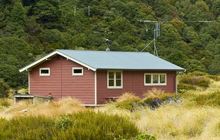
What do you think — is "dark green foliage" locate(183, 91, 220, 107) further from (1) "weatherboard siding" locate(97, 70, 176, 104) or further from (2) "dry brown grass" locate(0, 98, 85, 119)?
(1) "weatherboard siding" locate(97, 70, 176, 104)

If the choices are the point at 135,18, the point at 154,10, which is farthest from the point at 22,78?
the point at 154,10

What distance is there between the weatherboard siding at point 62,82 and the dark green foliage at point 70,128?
21.5m

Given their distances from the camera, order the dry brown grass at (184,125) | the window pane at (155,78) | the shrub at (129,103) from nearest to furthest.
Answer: the dry brown grass at (184,125) → the shrub at (129,103) → the window pane at (155,78)

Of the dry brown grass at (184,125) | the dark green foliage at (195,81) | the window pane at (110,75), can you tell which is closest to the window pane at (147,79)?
the window pane at (110,75)

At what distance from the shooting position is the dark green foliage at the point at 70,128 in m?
11.1

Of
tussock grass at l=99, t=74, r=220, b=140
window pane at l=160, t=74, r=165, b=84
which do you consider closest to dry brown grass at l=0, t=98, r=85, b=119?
tussock grass at l=99, t=74, r=220, b=140

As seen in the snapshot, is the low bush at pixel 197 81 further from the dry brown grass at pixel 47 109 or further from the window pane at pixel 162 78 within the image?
the dry brown grass at pixel 47 109

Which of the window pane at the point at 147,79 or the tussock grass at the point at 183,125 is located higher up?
the window pane at the point at 147,79

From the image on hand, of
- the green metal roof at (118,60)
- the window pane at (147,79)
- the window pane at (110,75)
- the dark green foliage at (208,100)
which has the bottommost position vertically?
the dark green foliage at (208,100)

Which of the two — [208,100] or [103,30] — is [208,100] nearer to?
[208,100]

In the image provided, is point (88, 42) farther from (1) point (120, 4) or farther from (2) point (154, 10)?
(2) point (154, 10)

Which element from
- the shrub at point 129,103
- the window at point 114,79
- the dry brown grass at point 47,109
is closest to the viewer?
the dry brown grass at point 47,109

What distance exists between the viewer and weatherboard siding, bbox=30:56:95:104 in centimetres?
3428

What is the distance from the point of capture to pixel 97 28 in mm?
71875
